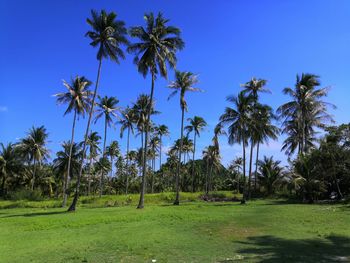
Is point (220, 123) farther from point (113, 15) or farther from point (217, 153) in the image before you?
point (217, 153)

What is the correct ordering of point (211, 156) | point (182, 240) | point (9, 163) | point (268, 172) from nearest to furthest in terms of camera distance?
point (182, 240), point (268, 172), point (9, 163), point (211, 156)

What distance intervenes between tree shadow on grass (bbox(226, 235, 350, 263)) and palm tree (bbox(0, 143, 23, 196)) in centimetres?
5962

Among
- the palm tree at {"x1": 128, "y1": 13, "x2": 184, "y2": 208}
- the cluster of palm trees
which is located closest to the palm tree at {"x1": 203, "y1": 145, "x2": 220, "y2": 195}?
the cluster of palm trees

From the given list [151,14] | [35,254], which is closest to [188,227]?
[35,254]

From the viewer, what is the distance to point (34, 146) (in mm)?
63125

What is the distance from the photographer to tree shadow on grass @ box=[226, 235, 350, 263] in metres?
11.0

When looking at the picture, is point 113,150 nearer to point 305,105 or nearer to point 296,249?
point 305,105

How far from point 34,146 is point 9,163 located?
757 centimetres

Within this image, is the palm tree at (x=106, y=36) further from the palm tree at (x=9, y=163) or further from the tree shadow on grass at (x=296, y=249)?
the palm tree at (x=9, y=163)

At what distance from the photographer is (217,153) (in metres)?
73.6

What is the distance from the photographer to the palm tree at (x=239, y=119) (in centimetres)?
4081

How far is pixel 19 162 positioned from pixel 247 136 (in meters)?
45.8

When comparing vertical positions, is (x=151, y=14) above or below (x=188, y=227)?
above

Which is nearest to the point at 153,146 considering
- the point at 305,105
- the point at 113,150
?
the point at 113,150
